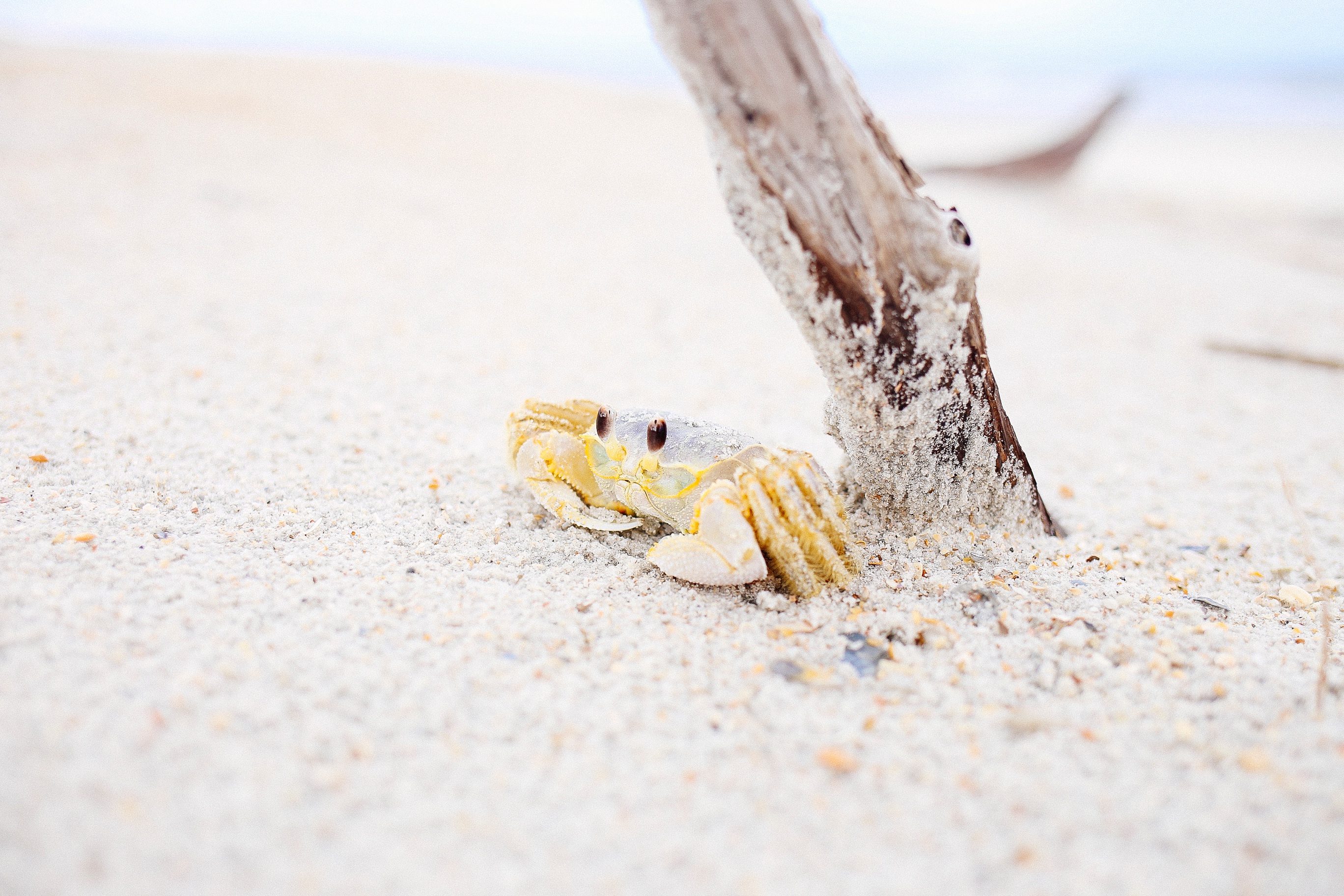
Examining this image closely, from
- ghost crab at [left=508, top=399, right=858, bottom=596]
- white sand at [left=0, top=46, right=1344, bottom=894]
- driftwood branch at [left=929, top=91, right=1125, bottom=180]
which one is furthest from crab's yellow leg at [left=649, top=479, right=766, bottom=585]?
driftwood branch at [left=929, top=91, right=1125, bottom=180]

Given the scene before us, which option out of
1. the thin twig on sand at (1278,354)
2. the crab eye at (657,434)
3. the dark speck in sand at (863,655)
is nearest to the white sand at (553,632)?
the dark speck in sand at (863,655)

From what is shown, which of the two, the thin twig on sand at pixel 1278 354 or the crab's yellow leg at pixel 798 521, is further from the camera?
the thin twig on sand at pixel 1278 354

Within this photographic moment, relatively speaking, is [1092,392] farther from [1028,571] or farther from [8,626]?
[8,626]

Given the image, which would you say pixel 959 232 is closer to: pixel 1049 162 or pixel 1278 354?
pixel 1278 354

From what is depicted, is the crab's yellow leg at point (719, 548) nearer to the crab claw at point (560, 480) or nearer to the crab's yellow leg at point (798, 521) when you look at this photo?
the crab's yellow leg at point (798, 521)

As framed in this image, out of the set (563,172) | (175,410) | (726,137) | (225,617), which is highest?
(563,172)

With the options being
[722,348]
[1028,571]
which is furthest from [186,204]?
[1028,571]

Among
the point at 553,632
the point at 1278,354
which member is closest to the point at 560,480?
the point at 553,632
